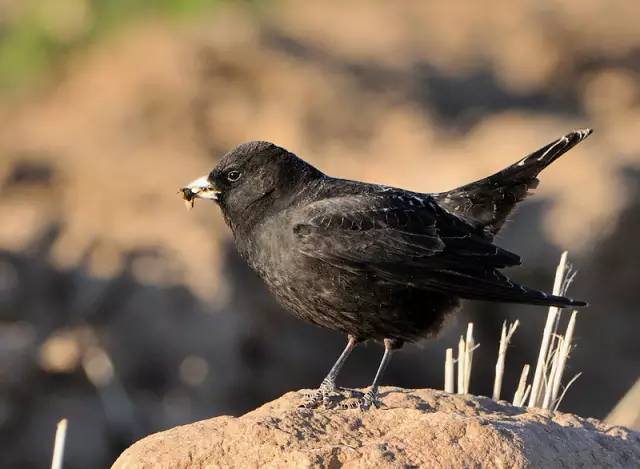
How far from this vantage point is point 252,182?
639cm

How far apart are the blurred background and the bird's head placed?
12.9 ft

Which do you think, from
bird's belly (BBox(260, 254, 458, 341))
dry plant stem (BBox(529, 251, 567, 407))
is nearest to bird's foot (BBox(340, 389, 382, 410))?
bird's belly (BBox(260, 254, 458, 341))

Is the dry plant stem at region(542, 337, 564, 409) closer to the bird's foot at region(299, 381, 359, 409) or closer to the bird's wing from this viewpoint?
the bird's wing

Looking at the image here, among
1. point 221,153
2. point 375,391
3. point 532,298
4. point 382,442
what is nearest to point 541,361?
point 532,298

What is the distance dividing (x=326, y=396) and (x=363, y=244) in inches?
34.4

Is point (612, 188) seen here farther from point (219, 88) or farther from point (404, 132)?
point (219, 88)

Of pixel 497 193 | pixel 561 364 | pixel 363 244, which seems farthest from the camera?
pixel 497 193

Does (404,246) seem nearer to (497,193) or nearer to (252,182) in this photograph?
(497,193)

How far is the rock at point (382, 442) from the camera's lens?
15.4 ft

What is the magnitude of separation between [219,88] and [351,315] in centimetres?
724

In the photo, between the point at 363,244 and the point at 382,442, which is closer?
the point at 382,442

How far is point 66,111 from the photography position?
13555 millimetres

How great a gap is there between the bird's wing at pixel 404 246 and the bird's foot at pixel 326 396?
61cm

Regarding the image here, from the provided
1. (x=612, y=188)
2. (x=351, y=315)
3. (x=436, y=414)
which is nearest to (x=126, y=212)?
(x=612, y=188)
